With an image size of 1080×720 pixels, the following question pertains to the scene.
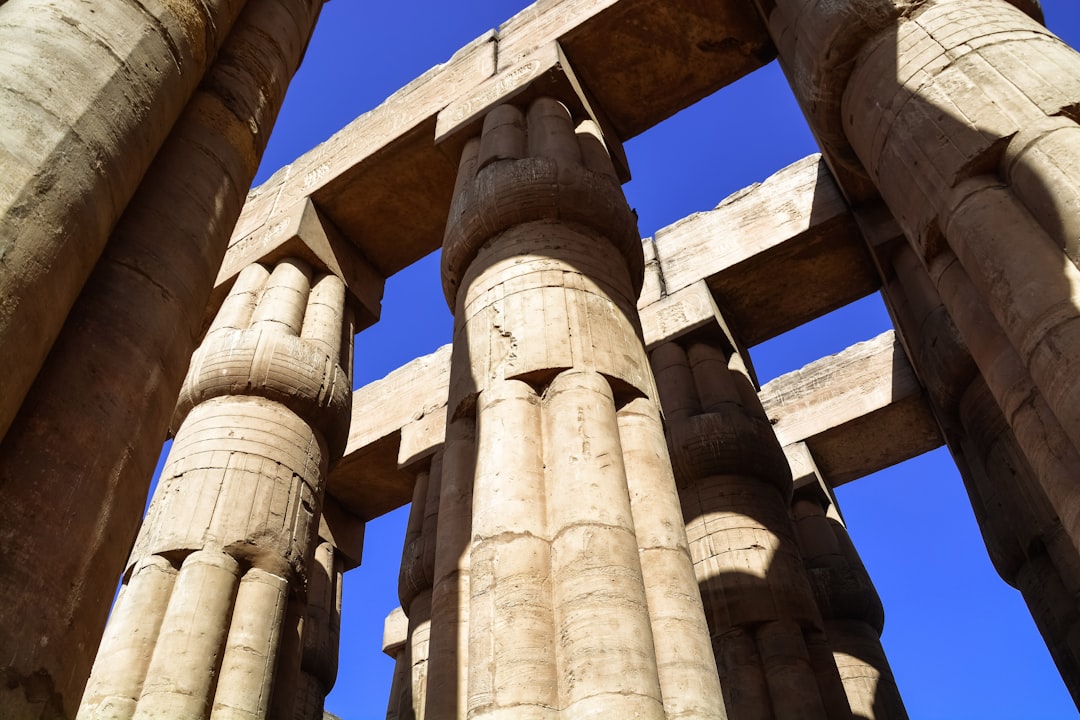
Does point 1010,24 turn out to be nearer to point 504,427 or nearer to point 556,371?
point 556,371

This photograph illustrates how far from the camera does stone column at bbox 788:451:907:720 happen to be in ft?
34.0

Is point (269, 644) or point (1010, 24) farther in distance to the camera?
point (269, 644)

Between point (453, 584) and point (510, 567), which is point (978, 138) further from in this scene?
point (453, 584)

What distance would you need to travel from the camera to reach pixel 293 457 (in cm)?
724

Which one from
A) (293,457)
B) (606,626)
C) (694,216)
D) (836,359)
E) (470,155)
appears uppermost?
(694,216)

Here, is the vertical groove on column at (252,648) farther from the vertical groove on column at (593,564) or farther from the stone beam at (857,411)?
the stone beam at (857,411)

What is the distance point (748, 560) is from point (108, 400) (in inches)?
266

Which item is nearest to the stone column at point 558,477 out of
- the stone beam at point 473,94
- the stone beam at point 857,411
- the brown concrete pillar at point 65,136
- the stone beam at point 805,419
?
the brown concrete pillar at point 65,136

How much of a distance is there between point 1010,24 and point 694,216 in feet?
23.7

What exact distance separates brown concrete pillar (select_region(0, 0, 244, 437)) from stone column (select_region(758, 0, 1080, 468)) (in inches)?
149

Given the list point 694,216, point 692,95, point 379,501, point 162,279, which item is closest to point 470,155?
point 692,95

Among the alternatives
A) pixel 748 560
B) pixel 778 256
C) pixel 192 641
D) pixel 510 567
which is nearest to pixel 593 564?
pixel 510 567

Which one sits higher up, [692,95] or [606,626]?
[692,95]

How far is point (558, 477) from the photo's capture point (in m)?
4.64
